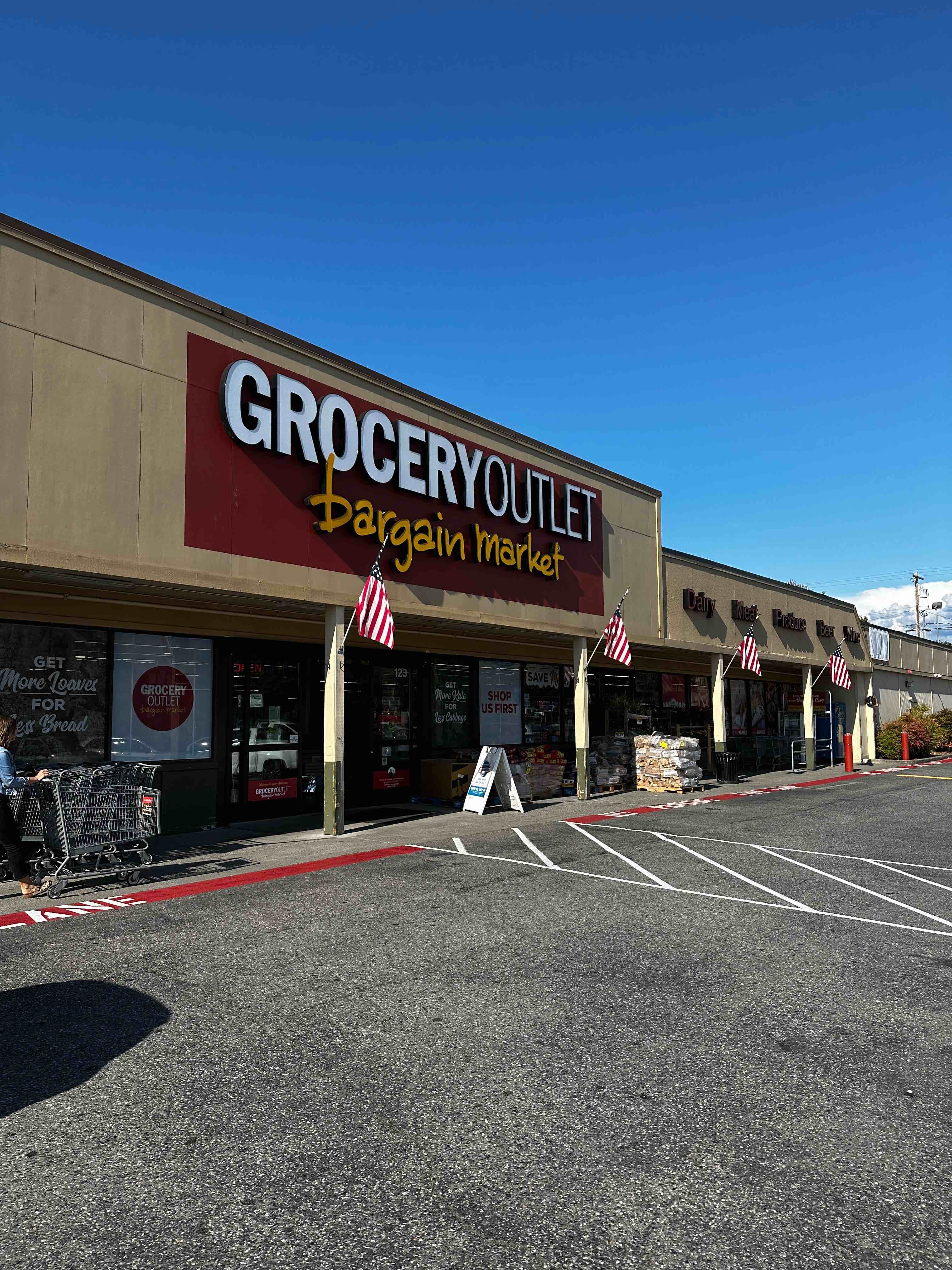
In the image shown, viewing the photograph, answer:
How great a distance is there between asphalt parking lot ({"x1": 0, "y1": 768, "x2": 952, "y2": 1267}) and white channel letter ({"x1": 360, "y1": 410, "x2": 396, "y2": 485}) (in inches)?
331

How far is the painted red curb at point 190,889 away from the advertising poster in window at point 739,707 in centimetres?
2022

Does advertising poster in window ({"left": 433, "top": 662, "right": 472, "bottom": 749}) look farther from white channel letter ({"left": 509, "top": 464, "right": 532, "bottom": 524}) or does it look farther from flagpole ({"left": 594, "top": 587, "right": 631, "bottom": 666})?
white channel letter ({"left": 509, "top": 464, "right": 532, "bottom": 524})

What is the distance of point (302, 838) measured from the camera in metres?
13.7

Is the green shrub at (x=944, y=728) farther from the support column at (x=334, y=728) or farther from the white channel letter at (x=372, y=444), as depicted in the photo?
the support column at (x=334, y=728)

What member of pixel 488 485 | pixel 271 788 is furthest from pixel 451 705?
pixel 488 485

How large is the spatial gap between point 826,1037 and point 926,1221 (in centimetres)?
185

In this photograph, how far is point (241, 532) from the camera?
1280 cm

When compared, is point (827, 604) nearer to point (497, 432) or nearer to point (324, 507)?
point (497, 432)

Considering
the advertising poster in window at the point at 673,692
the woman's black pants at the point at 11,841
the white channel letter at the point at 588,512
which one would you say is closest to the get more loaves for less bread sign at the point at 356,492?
the white channel letter at the point at 588,512

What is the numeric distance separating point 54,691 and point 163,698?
183 centimetres

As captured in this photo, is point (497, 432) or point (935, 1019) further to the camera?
point (497, 432)

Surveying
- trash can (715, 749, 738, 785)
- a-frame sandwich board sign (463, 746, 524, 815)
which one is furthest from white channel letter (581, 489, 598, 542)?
trash can (715, 749, 738, 785)

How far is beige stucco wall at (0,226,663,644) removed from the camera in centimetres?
1050

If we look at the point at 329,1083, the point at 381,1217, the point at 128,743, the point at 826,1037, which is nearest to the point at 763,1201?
the point at 381,1217
